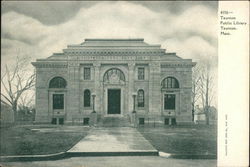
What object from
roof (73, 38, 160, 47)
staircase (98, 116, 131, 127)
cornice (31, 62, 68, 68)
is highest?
roof (73, 38, 160, 47)

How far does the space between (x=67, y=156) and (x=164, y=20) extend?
210cm

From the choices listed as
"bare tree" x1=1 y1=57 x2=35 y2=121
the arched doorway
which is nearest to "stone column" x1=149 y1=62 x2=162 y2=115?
the arched doorway

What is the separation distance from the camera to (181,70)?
4.78 m

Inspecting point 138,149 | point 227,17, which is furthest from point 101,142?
point 227,17

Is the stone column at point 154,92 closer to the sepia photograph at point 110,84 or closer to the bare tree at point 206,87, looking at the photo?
the sepia photograph at point 110,84

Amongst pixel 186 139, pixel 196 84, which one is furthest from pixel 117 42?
pixel 186 139

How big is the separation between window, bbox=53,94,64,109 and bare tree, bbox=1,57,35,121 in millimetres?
374

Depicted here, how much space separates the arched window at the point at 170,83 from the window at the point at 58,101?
1.37 metres

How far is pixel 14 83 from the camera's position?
4809mm

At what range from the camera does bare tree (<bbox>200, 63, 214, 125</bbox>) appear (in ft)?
15.4

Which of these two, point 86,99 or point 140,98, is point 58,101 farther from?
point 140,98

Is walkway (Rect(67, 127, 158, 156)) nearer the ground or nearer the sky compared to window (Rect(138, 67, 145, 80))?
nearer the ground

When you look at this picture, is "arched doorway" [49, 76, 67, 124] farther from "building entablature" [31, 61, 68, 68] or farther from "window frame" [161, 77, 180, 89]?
"window frame" [161, 77, 180, 89]

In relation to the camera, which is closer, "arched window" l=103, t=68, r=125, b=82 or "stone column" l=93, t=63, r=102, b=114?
"stone column" l=93, t=63, r=102, b=114
